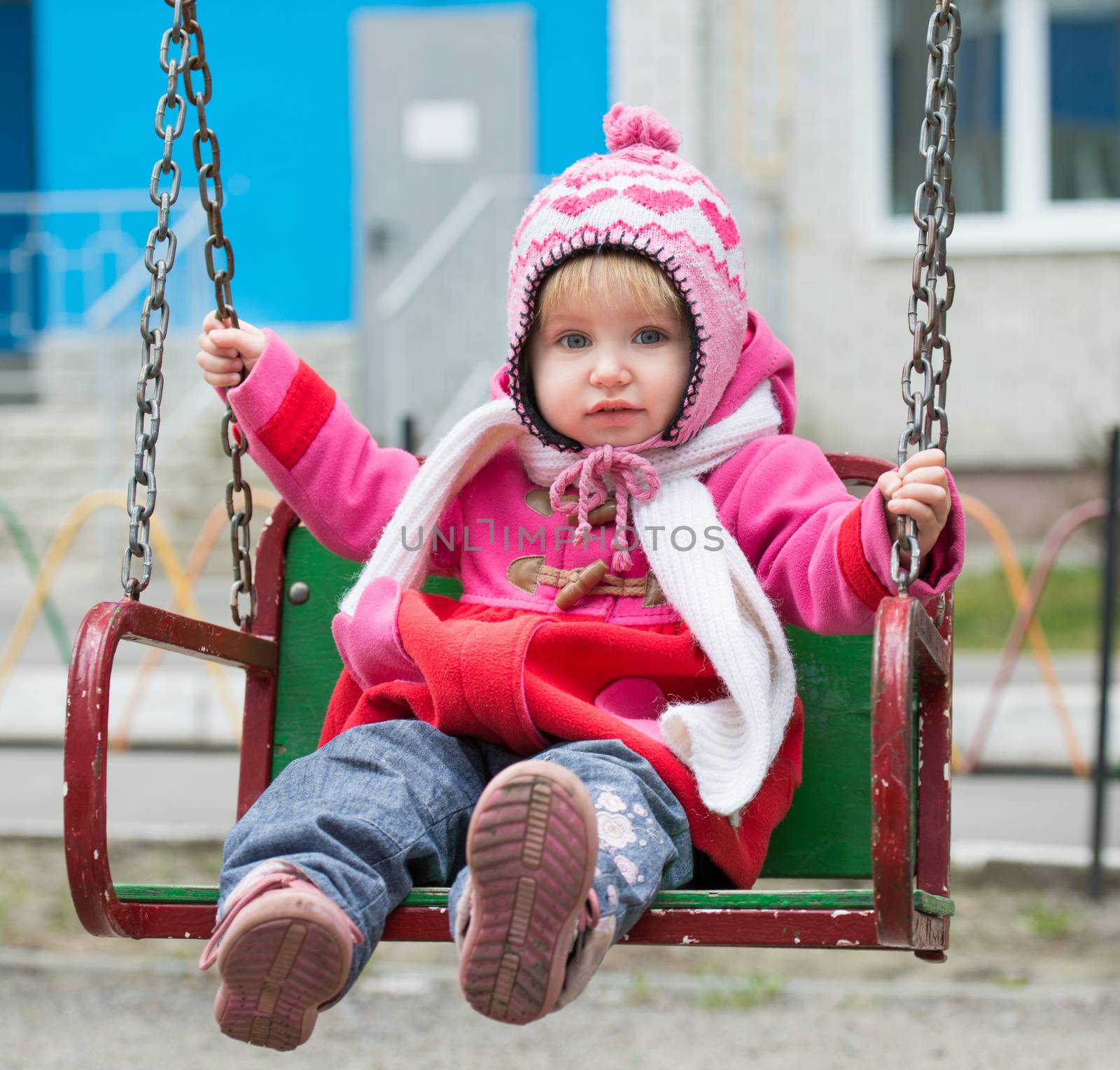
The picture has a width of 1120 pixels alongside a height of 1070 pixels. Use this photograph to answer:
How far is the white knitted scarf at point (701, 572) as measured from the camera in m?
2.15

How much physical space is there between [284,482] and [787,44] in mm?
7396

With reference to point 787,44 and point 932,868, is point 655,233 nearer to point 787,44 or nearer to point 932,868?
point 932,868

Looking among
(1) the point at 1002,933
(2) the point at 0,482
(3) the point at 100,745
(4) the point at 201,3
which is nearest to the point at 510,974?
(3) the point at 100,745

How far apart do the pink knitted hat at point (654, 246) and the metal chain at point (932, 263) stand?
32 centimetres

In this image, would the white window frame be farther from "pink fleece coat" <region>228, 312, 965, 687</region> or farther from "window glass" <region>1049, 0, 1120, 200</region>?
"pink fleece coat" <region>228, 312, 965, 687</region>

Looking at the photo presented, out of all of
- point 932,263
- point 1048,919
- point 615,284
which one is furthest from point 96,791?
point 1048,919

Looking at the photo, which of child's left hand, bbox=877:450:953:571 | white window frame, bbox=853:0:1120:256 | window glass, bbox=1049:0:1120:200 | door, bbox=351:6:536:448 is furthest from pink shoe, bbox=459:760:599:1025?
window glass, bbox=1049:0:1120:200

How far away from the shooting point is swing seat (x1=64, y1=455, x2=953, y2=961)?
5.91 feet

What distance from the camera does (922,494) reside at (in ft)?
6.41

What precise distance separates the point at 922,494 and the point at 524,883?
2.32ft

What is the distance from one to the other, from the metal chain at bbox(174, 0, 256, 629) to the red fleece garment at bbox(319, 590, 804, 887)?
14.0 inches

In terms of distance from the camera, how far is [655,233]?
2271mm

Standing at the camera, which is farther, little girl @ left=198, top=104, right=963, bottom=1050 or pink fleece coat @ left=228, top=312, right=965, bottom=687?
pink fleece coat @ left=228, top=312, right=965, bottom=687

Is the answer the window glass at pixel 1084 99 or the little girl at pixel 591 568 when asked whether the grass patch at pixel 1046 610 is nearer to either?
the window glass at pixel 1084 99
